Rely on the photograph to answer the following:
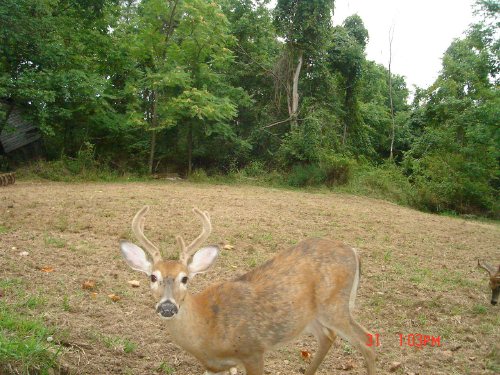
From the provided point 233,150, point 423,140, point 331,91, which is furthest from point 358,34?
point 233,150

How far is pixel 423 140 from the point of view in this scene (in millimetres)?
23141

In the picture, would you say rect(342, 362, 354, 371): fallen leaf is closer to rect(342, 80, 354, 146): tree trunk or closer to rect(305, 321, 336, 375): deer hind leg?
rect(305, 321, 336, 375): deer hind leg

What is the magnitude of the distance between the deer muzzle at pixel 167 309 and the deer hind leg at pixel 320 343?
1.48 m

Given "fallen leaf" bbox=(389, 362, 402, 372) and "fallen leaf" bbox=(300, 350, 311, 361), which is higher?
"fallen leaf" bbox=(389, 362, 402, 372)

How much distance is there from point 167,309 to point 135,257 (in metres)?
0.58

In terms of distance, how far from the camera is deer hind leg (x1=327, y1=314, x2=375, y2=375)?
3.97 metres

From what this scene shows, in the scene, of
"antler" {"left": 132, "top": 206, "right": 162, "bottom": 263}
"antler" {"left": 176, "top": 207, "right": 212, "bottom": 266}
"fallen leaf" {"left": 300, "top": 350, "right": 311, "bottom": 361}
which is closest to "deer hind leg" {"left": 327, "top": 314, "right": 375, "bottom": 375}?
"fallen leaf" {"left": 300, "top": 350, "right": 311, "bottom": 361}

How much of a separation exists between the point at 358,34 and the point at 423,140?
8.33m

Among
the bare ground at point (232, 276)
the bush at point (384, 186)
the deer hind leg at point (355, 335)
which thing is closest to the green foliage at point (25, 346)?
the bare ground at point (232, 276)

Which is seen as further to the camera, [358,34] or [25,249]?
[358,34]

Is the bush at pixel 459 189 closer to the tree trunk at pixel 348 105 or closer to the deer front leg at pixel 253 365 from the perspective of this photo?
the tree trunk at pixel 348 105

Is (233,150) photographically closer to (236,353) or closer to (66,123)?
(66,123)

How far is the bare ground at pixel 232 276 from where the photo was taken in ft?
14.1

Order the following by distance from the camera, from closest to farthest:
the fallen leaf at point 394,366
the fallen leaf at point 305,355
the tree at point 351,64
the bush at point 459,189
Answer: the fallen leaf at point 394,366
the fallen leaf at point 305,355
the bush at point 459,189
the tree at point 351,64
